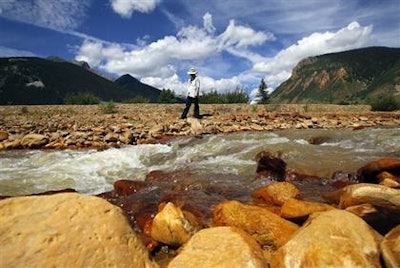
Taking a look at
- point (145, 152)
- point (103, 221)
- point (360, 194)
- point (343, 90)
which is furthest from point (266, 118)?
point (343, 90)

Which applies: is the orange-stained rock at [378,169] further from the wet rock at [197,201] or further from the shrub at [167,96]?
the shrub at [167,96]

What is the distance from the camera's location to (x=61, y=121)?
15.8 meters

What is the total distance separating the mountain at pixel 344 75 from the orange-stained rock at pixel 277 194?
13882cm

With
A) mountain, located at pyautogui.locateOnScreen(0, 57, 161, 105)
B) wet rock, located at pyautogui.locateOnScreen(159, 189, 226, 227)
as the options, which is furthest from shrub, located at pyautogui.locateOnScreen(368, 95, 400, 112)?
mountain, located at pyautogui.locateOnScreen(0, 57, 161, 105)

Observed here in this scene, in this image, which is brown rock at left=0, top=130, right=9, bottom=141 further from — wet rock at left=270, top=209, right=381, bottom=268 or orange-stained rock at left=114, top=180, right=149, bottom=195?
wet rock at left=270, top=209, right=381, bottom=268

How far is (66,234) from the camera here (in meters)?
2.75

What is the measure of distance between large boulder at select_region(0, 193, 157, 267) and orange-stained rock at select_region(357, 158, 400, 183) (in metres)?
5.08

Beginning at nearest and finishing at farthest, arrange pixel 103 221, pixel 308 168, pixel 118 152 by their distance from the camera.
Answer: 1. pixel 103 221
2. pixel 308 168
3. pixel 118 152

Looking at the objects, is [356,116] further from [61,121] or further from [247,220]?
[247,220]

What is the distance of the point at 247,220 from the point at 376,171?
11.6 feet

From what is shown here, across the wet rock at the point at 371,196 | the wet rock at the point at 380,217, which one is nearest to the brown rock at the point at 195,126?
the wet rock at the point at 371,196

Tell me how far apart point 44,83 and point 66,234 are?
87466mm

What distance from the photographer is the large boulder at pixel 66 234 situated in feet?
8.54

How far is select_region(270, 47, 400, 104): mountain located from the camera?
497 ft
